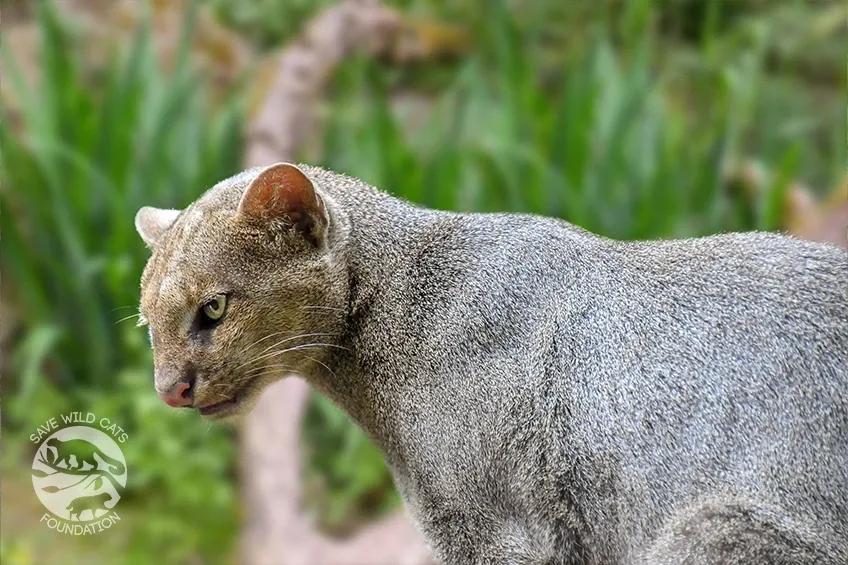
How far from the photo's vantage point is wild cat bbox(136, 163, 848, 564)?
1904 mm

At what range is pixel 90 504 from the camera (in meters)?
4.36

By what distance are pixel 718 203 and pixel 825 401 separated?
11.3 ft

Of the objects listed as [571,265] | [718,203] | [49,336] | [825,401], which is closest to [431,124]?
[718,203]

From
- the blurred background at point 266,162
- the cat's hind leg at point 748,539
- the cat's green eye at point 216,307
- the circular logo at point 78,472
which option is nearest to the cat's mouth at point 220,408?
the cat's green eye at point 216,307

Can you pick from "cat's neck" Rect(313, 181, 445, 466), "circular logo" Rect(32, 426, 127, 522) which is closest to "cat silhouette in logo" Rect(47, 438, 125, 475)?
"circular logo" Rect(32, 426, 127, 522)

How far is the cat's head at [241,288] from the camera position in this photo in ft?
Answer: 6.98

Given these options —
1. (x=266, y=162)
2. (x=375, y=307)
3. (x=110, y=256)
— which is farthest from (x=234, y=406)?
(x=110, y=256)

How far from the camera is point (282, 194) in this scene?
2.12 meters

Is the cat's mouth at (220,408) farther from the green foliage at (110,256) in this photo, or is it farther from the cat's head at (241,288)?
the green foliage at (110,256)

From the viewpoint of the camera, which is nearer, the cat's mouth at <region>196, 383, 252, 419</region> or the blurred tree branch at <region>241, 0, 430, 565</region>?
the cat's mouth at <region>196, 383, 252, 419</region>

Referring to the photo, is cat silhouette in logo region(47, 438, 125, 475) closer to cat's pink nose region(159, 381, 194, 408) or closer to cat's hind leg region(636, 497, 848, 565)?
cat's pink nose region(159, 381, 194, 408)

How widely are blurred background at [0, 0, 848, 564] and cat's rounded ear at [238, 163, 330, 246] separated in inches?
95.9

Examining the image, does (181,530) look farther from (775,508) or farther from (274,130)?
(775,508)

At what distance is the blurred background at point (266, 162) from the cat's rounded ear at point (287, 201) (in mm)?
2435
